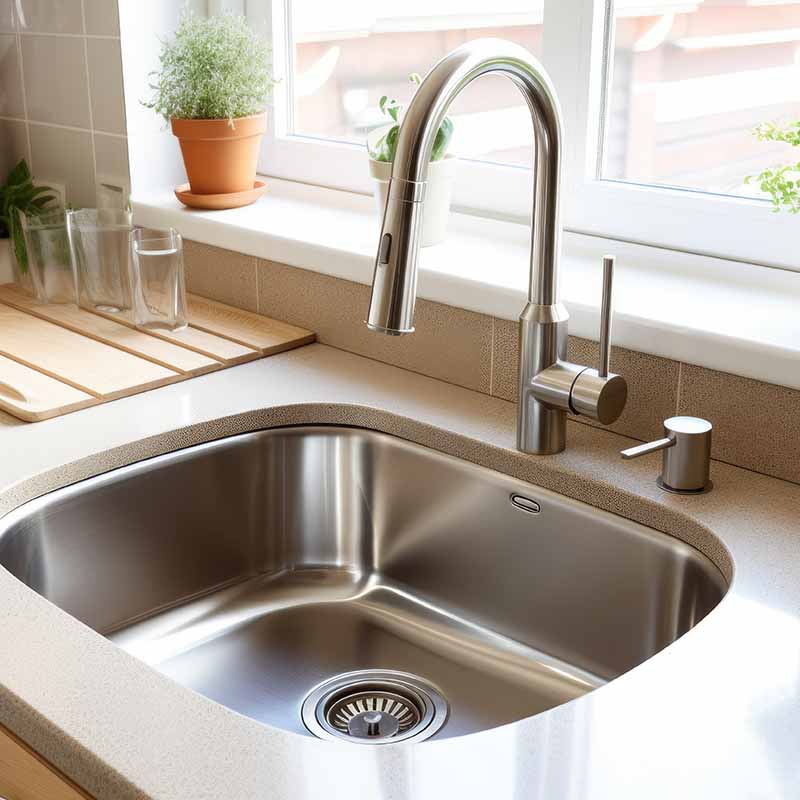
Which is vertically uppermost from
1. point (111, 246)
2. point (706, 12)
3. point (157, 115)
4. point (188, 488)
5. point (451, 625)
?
point (706, 12)

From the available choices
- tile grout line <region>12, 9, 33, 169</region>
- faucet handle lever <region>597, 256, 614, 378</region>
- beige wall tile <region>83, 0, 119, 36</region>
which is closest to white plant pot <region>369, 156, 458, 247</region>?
faucet handle lever <region>597, 256, 614, 378</region>

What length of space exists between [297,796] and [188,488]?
0.61 metres

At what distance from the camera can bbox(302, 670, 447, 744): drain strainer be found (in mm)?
1077

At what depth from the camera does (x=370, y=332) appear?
4.72ft

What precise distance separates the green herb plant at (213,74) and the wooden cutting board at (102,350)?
276 mm

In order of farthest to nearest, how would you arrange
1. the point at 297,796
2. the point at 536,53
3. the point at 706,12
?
the point at 536,53, the point at 706,12, the point at 297,796

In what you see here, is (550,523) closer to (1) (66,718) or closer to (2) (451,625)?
(2) (451,625)

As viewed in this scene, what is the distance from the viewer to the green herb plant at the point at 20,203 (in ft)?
5.64

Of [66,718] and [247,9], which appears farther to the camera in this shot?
[247,9]

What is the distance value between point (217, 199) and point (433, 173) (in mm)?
399

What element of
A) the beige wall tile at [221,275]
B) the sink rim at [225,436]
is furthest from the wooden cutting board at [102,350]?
the sink rim at [225,436]

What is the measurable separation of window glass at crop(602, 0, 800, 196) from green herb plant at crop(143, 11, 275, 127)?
21.2 inches

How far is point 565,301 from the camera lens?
1228 mm

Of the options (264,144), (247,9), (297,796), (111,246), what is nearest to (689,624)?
(297,796)
